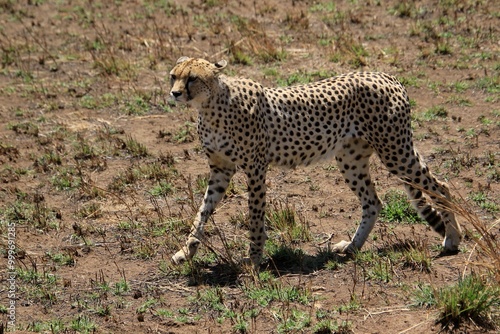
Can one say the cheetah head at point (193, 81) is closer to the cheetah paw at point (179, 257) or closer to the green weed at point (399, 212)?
the cheetah paw at point (179, 257)

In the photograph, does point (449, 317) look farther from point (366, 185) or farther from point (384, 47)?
point (384, 47)

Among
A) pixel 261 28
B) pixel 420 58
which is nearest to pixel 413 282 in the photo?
pixel 420 58

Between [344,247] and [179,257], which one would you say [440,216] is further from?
[179,257]

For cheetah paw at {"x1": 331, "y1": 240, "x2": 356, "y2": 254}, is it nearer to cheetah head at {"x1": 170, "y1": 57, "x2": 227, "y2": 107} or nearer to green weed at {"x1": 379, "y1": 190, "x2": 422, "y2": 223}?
green weed at {"x1": 379, "y1": 190, "x2": 422, "y2": 223}

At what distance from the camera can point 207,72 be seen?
22.6ft

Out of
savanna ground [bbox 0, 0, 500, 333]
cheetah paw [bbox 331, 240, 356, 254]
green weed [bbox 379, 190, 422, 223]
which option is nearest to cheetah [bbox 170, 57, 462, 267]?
cheetah paw [bbox 331, 240, 356, 254]

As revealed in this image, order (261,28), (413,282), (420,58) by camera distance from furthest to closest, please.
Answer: (261,28) → (420,58) → (413,282)

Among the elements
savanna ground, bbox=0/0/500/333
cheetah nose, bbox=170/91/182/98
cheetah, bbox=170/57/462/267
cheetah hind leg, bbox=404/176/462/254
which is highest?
cheetah nose, bbox=170/91/182/98

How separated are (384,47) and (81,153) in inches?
179

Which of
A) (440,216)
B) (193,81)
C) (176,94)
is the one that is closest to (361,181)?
(440,216)

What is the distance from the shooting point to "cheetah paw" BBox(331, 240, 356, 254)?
740cm

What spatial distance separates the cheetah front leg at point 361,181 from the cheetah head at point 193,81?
130 centimetres

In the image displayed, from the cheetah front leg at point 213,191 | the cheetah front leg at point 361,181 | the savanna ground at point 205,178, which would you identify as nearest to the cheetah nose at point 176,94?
the cheetah front leg at point 213,191

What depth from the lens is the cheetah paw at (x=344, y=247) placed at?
740 centimetres
